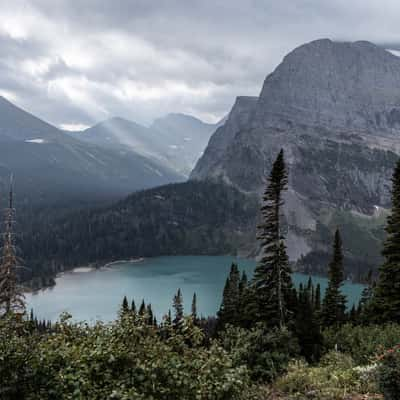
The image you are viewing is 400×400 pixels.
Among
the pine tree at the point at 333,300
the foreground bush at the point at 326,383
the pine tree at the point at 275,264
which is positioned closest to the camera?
the foreground bush at the point at 326,383

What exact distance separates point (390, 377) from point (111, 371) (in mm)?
7716

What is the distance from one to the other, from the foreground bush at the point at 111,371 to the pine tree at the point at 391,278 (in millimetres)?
29704

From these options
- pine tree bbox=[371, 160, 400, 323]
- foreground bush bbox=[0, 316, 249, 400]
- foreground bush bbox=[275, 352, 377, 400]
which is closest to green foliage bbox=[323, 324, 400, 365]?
foreground bush bbox=[275, 352, 377, 400]

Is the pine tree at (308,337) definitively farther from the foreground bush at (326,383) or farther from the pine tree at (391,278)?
the foreground bush at (326,383)

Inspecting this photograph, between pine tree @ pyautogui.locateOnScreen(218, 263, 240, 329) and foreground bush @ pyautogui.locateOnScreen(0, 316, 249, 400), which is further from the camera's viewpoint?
pine tree @ pyautogui.locateOnScreen(218, 263, 240, 329)

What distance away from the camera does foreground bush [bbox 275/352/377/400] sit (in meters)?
13.8

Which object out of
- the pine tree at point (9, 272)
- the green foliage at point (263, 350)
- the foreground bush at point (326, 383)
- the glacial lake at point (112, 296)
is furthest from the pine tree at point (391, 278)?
the glacial lake at point (112, 296)

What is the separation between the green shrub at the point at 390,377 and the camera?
10.7m

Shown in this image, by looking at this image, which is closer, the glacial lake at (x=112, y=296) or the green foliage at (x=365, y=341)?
the green foliage at (x=365, y=341)

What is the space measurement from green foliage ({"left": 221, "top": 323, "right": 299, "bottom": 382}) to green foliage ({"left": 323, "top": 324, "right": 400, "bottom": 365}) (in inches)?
115

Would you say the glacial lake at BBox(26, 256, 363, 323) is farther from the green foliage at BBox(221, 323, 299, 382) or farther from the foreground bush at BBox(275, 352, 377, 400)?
the foreground bush at BBox(275, 352, 377, 400)

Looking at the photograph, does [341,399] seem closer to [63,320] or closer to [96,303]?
[63,320]

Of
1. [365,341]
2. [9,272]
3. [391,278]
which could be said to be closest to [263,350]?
[365,341]

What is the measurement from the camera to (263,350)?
2200cm
